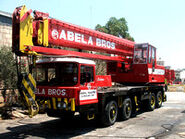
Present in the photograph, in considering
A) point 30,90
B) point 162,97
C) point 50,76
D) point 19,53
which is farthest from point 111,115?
point 162,97

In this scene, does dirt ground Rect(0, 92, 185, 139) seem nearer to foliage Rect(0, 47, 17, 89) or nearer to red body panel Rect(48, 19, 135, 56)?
foliage Rect(0, 47, 17, 89)

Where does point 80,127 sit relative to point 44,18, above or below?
below

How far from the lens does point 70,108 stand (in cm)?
676

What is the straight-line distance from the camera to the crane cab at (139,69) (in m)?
11.9

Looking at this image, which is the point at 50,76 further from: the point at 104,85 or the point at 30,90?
the point at 104,85

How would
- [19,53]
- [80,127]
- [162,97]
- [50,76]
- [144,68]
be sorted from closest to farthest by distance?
[19,53], [50,76], [80,127], [144,68], [162,97]

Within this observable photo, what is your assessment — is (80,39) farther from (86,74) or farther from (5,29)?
(5,29)

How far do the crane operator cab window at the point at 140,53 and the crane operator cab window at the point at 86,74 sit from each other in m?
5.08

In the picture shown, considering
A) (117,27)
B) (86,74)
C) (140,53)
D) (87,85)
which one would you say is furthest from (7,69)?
(117,27)

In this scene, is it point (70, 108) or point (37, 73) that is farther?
point (37, 73)

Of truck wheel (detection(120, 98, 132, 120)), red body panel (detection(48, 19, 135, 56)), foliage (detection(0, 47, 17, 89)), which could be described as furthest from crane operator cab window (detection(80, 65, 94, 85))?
foliage (detection(0, 47, 17, 89))

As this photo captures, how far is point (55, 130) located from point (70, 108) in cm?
180

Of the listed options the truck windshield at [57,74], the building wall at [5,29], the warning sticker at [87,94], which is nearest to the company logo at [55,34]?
the truck windshield at [57,74]

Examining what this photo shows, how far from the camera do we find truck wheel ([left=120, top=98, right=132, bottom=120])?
963 centimetres
